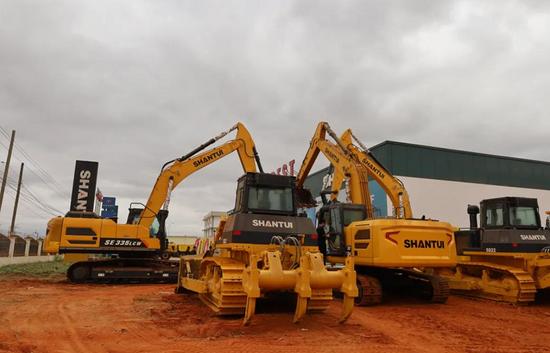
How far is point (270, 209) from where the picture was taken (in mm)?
9664

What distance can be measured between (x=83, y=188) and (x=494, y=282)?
59.4ft

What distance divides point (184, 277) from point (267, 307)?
324cm

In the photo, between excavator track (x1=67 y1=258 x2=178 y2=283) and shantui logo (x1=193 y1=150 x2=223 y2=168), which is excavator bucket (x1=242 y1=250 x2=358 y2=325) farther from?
excavator track (x1=67 y1=258 x2=178 y2=283)

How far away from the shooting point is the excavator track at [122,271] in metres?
16.1

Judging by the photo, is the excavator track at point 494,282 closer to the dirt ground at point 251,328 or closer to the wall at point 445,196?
the dirt ground at point 251,328

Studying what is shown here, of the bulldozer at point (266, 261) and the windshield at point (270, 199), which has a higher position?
the windshield at point (270, 199)

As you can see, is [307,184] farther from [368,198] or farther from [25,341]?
[25,341]

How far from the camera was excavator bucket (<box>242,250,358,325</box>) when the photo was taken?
721 centimetres

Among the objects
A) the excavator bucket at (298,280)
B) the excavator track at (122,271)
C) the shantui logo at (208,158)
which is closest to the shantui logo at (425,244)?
the excavator bucket at (298,280)

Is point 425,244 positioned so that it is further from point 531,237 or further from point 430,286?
point 531,237

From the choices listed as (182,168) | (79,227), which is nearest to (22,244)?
(79,227)

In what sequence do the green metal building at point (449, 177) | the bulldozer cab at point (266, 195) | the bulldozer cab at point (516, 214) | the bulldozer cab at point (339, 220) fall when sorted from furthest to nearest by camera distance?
the green metal building at point (449, 177) < the bulldozer cab at point (516, 214) < the bulldozer cab at point (339, 220) < the bulldozer cab at point (266, 195)

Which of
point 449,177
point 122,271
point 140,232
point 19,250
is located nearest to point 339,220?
point 140,232

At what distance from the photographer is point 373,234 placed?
1120 centimetres
